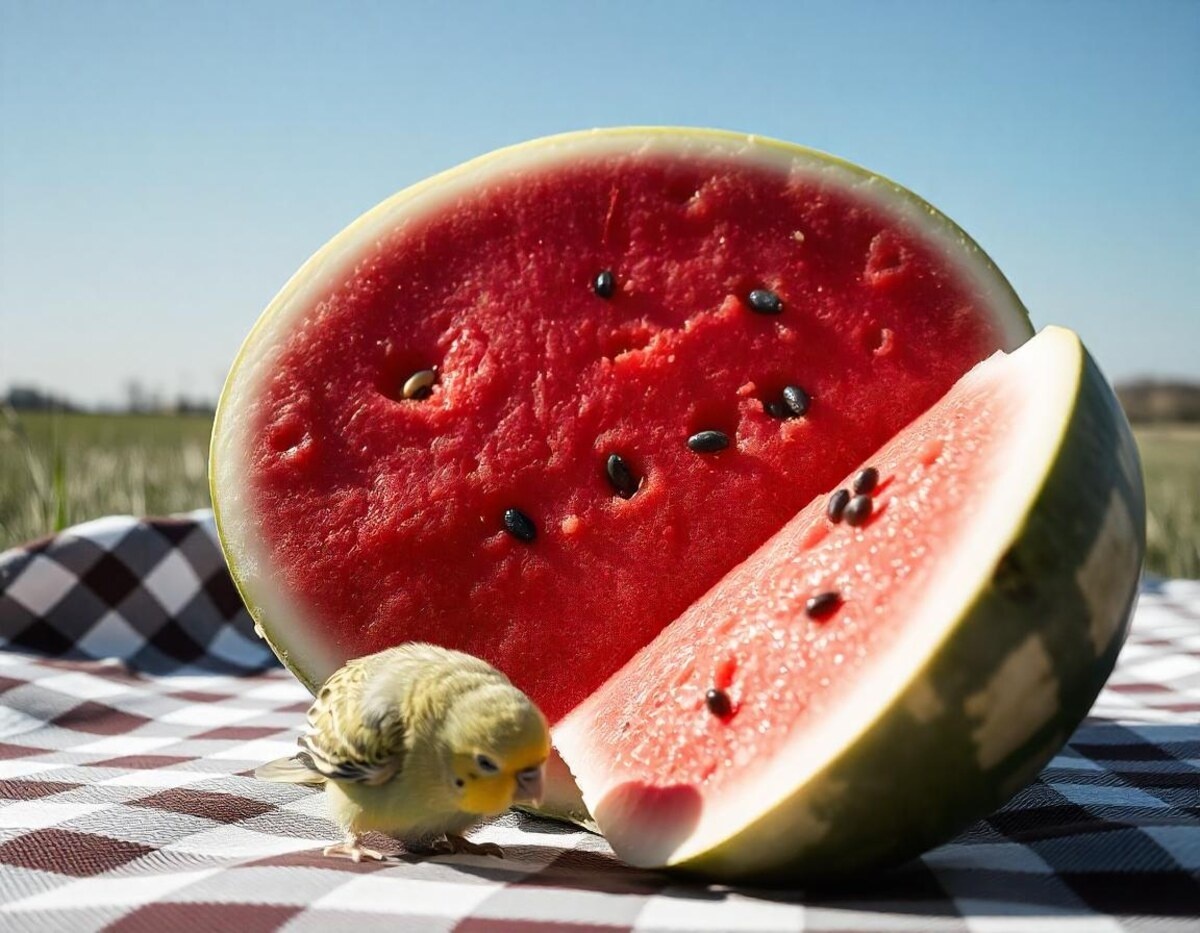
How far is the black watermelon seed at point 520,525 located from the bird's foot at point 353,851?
0.44 m

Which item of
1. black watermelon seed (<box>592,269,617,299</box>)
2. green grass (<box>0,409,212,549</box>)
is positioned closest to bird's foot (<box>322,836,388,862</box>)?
black watermelon seed (<box>592,269,617,299</box>)

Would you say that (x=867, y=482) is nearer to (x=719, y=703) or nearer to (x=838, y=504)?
(x=838, y=504)

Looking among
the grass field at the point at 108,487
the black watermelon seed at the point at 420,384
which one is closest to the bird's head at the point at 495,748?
the black watermelon seed at the point at 420,384

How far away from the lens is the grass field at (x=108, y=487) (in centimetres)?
344

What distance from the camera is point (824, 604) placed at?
47.4 inches

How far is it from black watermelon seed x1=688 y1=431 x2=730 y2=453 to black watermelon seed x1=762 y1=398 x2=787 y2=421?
0.07 meters

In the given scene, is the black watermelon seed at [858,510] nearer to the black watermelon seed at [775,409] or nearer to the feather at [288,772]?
the black watermelon seed at [775,409]

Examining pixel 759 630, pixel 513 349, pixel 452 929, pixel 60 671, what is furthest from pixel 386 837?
pixel 60 671

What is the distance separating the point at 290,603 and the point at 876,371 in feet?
2.84

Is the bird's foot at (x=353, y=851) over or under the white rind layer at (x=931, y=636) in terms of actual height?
under

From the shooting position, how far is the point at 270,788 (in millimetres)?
1651

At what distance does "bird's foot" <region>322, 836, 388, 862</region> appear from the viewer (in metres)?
1.26

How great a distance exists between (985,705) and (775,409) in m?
0.59

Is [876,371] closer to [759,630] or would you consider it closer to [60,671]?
[759,630]
